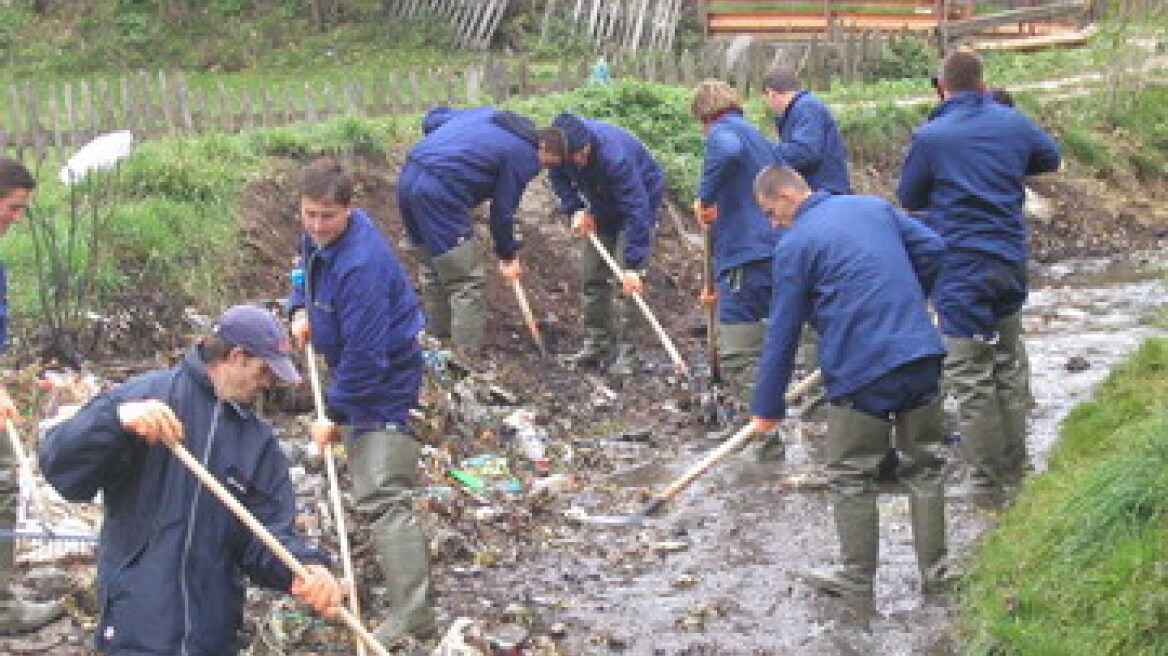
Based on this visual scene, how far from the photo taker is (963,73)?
27.9ft

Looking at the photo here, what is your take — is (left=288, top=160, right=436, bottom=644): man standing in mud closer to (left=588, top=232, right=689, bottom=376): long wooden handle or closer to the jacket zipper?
the jacket zipper

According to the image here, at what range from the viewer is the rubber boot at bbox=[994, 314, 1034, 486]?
895cm

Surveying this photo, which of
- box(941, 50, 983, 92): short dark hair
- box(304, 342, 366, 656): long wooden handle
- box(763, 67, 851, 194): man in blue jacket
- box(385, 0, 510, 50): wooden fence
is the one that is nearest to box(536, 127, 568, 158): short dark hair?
box(763, 67, 851, 194): man in blue jacket

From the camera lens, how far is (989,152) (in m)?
8.55

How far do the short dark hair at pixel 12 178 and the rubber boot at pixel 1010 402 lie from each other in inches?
196

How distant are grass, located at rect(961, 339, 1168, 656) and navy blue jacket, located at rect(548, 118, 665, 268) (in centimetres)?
420

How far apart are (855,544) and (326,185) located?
2.85 metres

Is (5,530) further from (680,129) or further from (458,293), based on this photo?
(680,129)

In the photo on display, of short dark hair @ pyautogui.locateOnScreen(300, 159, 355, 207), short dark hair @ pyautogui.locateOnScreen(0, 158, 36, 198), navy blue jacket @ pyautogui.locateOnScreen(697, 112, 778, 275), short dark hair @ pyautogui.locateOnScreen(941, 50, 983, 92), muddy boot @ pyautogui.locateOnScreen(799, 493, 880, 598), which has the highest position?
short dark hair @ pyautogui.locateOnScreen(0, 158, 36, 198)

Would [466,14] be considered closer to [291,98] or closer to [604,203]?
[291,98]

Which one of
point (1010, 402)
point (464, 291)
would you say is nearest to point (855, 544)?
point (1010, 402)

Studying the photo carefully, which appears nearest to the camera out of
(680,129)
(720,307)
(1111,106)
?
(720,307)

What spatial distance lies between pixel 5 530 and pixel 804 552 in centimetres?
383

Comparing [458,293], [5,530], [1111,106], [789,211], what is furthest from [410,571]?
[1111,106]
